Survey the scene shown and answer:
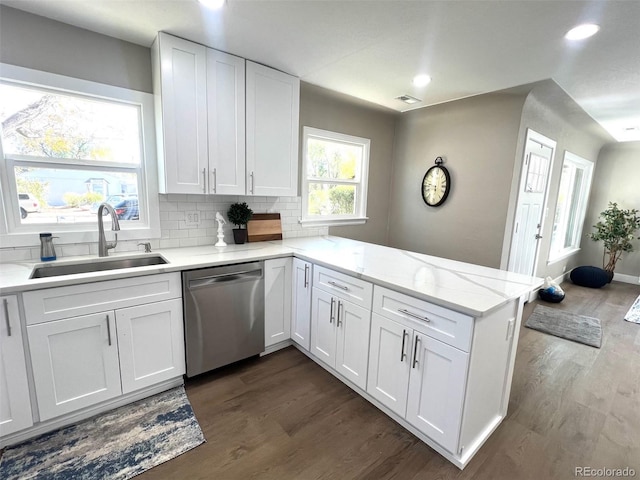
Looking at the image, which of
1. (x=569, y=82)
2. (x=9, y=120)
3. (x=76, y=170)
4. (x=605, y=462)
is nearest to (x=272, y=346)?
(x=76, y=170)

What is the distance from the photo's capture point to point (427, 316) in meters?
1.56

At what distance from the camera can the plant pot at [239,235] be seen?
273 centimetres

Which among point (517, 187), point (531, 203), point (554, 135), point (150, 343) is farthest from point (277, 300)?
point (554, 135)

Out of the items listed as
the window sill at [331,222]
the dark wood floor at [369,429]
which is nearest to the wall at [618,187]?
the dark wood floor at [369,429]

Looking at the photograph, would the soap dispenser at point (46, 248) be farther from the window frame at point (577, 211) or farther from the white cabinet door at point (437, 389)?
the window frame at point (577, 211)

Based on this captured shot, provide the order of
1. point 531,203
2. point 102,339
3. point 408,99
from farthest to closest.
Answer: point 531,203 → point 408,99 → point 102,339

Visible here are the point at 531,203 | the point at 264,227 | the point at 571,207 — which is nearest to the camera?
the point at 264,227

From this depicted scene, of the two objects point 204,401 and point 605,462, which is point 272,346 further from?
point 605,462

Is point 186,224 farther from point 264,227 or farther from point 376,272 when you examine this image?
point 376,272

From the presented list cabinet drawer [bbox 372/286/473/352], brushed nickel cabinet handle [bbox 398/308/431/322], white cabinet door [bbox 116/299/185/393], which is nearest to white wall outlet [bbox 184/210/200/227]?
white cabinet door [bbox 116/299/185/393]

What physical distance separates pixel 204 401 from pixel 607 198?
7068 millimetres

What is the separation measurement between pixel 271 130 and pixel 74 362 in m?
2.15

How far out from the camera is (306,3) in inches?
64.9

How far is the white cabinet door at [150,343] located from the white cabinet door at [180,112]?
89cm
